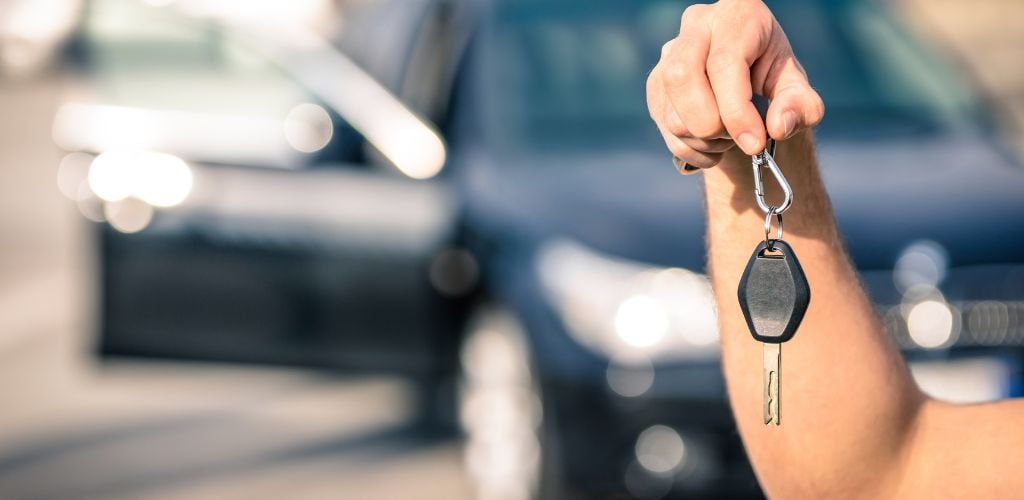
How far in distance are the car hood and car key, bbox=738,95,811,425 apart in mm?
2400

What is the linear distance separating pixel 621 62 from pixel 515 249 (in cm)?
86

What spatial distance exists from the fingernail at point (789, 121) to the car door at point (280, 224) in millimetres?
3428

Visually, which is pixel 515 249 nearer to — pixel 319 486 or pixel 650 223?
pixel 650 223

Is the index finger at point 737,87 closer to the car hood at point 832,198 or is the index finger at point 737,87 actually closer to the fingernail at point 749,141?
the fingernail at point 749,141

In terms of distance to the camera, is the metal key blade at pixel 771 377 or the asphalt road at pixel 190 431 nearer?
the metal key blade at pixel 771 377

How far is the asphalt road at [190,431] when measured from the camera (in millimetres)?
5031

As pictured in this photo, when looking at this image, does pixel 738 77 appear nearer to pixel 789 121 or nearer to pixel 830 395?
pixel 789 121

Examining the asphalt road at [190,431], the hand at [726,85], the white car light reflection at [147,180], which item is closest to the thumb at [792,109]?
the hand at [726,85]

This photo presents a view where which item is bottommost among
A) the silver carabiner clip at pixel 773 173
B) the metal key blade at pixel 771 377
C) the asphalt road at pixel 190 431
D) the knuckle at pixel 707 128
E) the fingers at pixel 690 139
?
the metal key blade at pixel 771 377

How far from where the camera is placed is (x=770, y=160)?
1390 mm

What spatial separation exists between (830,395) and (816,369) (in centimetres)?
3

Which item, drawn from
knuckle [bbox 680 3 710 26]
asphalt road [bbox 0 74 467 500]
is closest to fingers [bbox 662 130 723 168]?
knuckle [bbox 680 3 710 26]

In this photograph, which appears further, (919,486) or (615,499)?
(615,499)

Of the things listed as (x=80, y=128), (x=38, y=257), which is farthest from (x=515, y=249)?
(x=38, y=257)
